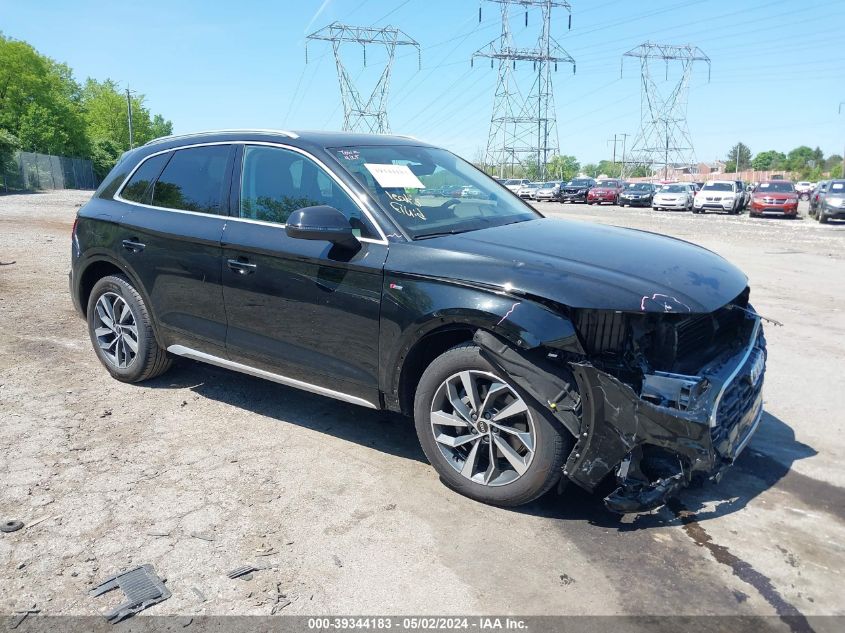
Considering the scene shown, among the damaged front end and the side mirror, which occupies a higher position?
the side mirror

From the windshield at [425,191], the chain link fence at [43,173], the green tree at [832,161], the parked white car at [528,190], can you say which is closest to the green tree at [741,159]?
the green tree at [832,161]

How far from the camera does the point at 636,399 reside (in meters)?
2.97

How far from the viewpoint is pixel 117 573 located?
291 centimetres

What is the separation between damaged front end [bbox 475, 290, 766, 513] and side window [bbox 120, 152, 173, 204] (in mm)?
3050

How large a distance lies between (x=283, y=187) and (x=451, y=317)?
1.56m

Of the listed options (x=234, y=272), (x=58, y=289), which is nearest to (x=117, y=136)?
(x=58, y=289)

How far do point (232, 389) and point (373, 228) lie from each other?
2.17 meters

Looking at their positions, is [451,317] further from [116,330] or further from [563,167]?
[563,167]

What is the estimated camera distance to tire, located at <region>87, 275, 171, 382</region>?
5000 mm

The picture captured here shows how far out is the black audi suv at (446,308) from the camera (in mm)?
3102

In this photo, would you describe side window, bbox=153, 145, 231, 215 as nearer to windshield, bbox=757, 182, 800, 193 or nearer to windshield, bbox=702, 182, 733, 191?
windshield, bbox=757, 182, 800, 193

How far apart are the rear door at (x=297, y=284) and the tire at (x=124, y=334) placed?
987 millimetres

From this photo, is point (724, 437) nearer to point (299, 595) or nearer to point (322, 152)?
point (299, 595)

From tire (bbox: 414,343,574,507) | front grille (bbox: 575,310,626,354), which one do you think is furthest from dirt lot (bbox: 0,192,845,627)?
front grille (bbox: 575,310,626,354)
